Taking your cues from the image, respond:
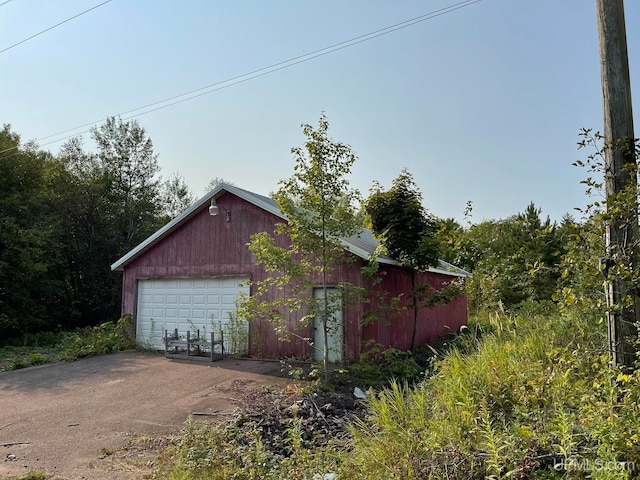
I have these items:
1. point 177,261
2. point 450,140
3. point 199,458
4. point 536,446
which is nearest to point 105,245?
point 177,261

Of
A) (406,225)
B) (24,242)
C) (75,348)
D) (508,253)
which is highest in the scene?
(24,242)

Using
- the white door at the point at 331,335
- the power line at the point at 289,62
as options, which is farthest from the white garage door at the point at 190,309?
the power line at the point at 289,62

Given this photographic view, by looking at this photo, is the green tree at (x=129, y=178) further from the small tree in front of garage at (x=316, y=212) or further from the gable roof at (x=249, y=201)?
the small tree in front of garage at (x=316, y=212)

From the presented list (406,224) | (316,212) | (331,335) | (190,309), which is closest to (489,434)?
(316,212)

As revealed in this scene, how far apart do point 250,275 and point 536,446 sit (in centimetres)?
910

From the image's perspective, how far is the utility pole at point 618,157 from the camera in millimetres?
3678

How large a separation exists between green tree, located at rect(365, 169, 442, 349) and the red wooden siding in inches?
25.5

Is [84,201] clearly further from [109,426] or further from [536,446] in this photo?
[536,446]

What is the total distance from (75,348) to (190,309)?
3402 millimetres

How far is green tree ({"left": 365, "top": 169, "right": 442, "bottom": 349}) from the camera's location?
420 inches

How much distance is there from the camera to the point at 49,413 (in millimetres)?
7043

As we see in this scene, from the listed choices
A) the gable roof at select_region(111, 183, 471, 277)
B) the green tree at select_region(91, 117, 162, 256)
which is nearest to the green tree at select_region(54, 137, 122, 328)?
the green tree at select_region(91, 117, 162, 256)

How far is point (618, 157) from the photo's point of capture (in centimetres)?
396

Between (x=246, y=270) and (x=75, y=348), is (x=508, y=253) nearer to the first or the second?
(x=246, y=270)
